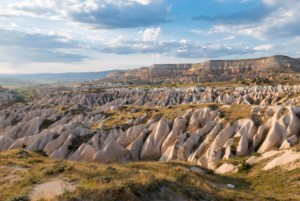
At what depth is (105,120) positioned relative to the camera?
6309cm

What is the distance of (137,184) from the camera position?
14.9 m

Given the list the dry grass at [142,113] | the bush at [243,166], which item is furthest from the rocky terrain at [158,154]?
the dry grass at [142,113]

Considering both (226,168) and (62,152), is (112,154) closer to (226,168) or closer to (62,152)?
(62,152)

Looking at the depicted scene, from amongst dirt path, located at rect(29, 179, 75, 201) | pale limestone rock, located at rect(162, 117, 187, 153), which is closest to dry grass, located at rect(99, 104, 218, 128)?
pale limestone rock, located at rect(162, 117, 187, 153)

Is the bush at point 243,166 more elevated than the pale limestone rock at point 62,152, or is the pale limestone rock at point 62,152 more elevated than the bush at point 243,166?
the bush at point 243,166

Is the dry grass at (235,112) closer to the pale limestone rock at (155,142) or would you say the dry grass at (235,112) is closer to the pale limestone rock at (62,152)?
the pale limestone rock at (155,142)

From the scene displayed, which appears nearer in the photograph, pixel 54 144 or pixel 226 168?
pixel 226 168

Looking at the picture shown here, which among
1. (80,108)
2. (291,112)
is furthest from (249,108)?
(80,108)

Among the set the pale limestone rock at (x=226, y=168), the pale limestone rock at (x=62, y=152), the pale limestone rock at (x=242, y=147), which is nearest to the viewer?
the pale limestone rock at (x=226, y=168)

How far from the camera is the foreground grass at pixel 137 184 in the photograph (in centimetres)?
1375

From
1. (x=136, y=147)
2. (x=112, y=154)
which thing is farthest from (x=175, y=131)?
(x=112, y=154)

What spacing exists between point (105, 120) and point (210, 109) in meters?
20.8

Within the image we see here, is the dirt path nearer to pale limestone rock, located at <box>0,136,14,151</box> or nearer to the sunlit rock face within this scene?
the sunlit rock face

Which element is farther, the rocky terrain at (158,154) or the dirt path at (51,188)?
the rocky terrain at (158,154)
